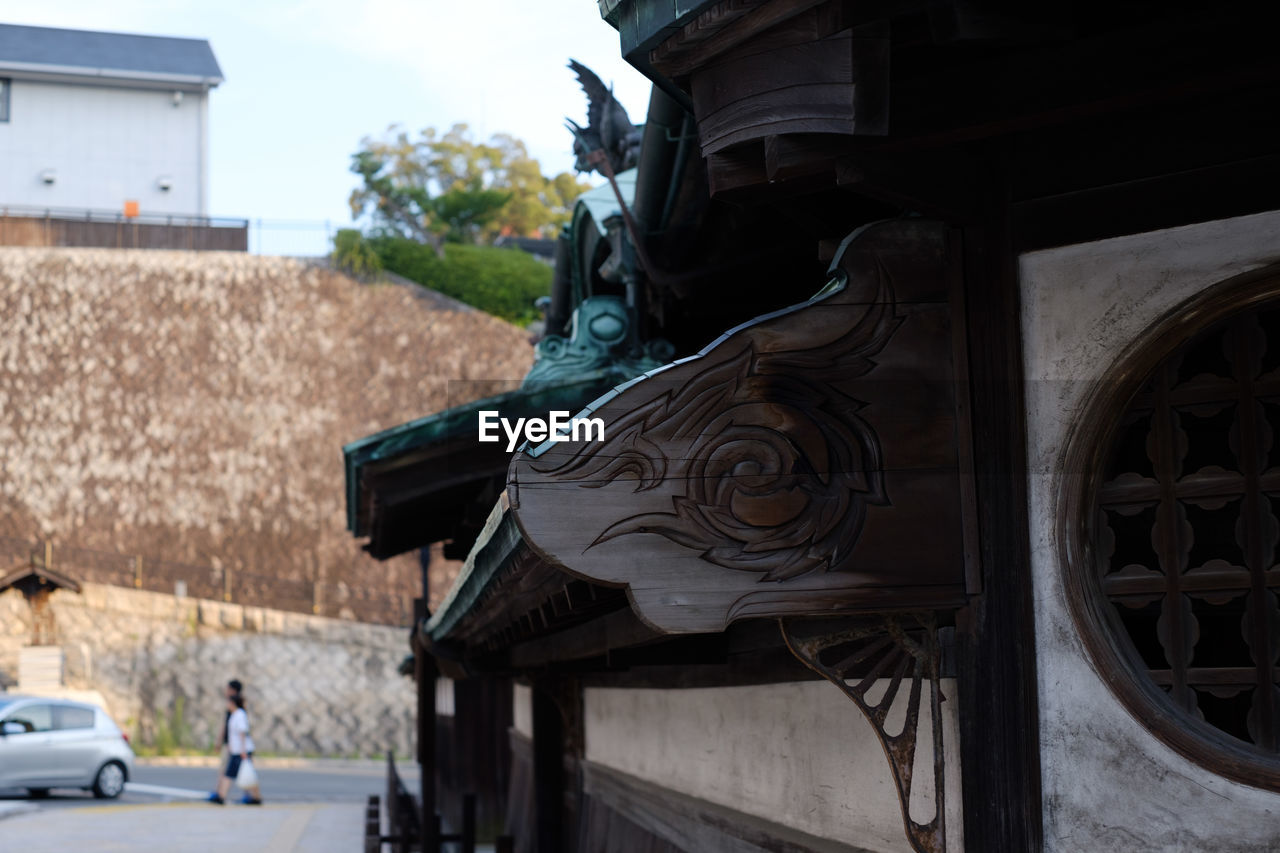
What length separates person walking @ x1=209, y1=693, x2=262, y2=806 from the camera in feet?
62.2

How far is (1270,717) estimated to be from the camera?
305 cm

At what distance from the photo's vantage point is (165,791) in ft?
74.3

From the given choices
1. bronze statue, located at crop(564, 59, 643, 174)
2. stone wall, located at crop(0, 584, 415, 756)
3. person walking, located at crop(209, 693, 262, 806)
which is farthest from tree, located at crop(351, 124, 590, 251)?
bronze statue, located at crop(564, 59, 643, 174)

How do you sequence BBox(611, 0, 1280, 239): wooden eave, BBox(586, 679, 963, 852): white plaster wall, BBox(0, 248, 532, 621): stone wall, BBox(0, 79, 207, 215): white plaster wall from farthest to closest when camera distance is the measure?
BBox(0, 79, 207, 215): white plaster wall < BBox(0, 248, 532, 621): stone wall < BBox(586, 679, 963, 852): white plaster wall < BBox(611, 0, 1280, 239): wooden eave

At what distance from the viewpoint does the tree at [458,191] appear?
1832 inches

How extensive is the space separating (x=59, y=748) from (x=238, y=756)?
3.11 meters

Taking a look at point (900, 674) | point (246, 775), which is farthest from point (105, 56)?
point (900, 674)

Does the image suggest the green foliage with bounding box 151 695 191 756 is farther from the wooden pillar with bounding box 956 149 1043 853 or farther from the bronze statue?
the wooden pillar with bounding box 956 149 1043 853

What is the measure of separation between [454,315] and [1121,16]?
125 ft

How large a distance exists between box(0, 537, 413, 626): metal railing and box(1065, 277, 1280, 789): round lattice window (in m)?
33.5

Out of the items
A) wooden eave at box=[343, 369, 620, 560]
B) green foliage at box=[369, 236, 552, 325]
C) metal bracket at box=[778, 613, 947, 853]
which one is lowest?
metal bracket at box=[778, 613, 947, 853]

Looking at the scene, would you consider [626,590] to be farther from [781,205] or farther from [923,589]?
[781,205]

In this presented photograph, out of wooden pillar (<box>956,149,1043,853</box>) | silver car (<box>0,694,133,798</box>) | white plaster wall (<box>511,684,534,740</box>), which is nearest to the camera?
wooden pillar (<box>956,149,1043,853</box>)

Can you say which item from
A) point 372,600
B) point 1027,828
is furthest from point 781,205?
point 372,600
